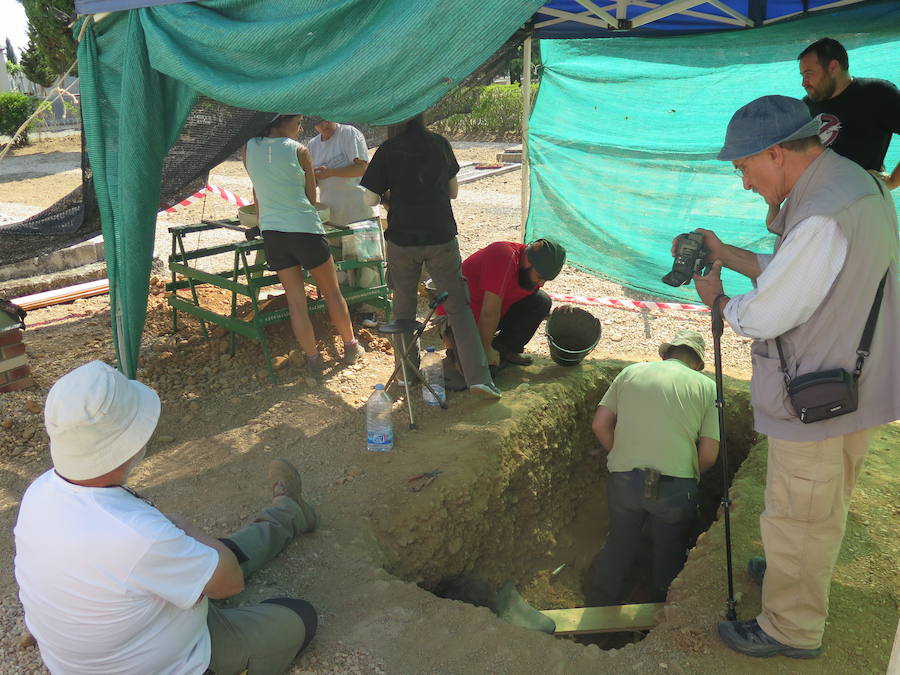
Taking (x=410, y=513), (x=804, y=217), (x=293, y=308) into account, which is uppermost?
(x=804, y=217)

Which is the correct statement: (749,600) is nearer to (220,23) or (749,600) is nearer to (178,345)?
(220,23)

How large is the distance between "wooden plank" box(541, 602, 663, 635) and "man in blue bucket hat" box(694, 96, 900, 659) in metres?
1.00

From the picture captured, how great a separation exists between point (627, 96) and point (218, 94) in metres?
4.21

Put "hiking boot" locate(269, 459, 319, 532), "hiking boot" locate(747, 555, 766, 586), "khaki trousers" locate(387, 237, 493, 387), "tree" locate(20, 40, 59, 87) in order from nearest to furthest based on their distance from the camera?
"hiking boot" locate(747, 555, 766, 586), "hiking boot" locate(269, 459, 319, 532), "khaki trousers" locate(387, 237, 493, 387), "tree" locate(20, 40, 59, 87)

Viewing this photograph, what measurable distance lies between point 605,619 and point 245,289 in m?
3.46

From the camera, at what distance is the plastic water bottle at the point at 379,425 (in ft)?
14.7

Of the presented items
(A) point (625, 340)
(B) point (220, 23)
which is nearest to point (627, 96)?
(A) point (625, 340)

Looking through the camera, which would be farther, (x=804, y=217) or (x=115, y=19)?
(x=115, y=19)

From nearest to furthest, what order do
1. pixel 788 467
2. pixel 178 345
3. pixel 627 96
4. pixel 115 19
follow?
1. pixel 788 467
2. pixel 115 19
3. pixel 178 345
4. pixel 627 96

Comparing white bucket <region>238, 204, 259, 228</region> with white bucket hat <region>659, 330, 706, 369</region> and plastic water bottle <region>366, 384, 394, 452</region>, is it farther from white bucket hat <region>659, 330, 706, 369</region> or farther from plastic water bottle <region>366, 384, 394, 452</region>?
white bucket hat <region>659, 330, 706, 369</region>

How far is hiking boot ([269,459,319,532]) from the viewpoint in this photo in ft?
11.7

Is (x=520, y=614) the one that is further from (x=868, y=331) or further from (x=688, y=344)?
(x=868, y=331)

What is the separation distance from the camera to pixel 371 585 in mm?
3271

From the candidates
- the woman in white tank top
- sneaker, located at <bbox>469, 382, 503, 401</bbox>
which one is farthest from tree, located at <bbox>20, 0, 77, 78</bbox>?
sneaker, located at <bbox>469, 382, 503, 401</bbox>
